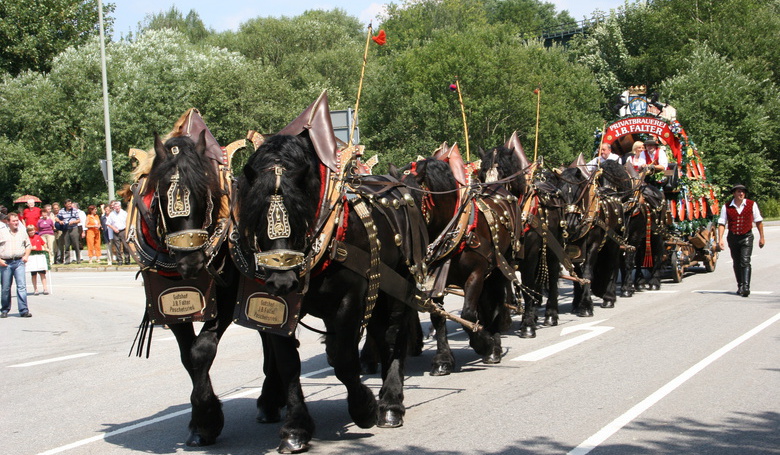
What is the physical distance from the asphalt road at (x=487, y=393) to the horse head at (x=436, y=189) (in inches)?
63.6

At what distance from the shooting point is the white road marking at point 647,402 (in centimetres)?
591

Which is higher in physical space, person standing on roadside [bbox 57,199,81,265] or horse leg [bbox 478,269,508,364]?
person standing on roadside [bbox 57,199,81,265]

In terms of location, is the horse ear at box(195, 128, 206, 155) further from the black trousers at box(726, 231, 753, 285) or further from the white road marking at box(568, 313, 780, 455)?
the black trousers at box(726, 231, 753, 285)

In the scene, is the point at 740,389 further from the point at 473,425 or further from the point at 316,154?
the point at 316,154

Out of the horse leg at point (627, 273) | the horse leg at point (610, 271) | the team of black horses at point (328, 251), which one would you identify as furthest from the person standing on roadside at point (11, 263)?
the horse leg at point (627, 273)

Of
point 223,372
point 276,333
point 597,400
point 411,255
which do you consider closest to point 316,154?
point 276,333

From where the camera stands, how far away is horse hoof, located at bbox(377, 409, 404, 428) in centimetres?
651

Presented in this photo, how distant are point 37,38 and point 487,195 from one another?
39.9 metres

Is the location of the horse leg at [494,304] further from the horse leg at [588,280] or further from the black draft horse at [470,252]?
the horse leg at [588,280]

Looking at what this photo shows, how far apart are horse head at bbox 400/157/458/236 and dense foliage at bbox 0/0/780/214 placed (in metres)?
24.6

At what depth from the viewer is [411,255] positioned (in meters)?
7.34

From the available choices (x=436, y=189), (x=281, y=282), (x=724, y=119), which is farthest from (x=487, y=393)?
(x=724, y=119)

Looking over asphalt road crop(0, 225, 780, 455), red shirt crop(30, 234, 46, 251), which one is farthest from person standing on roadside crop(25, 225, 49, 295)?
asphalt road crop(0, 225, 780, 455)

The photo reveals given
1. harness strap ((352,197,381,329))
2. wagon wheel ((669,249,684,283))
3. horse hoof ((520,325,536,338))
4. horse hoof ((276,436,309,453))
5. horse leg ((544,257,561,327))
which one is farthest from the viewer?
wagon wheel ((669,249,684,283))
